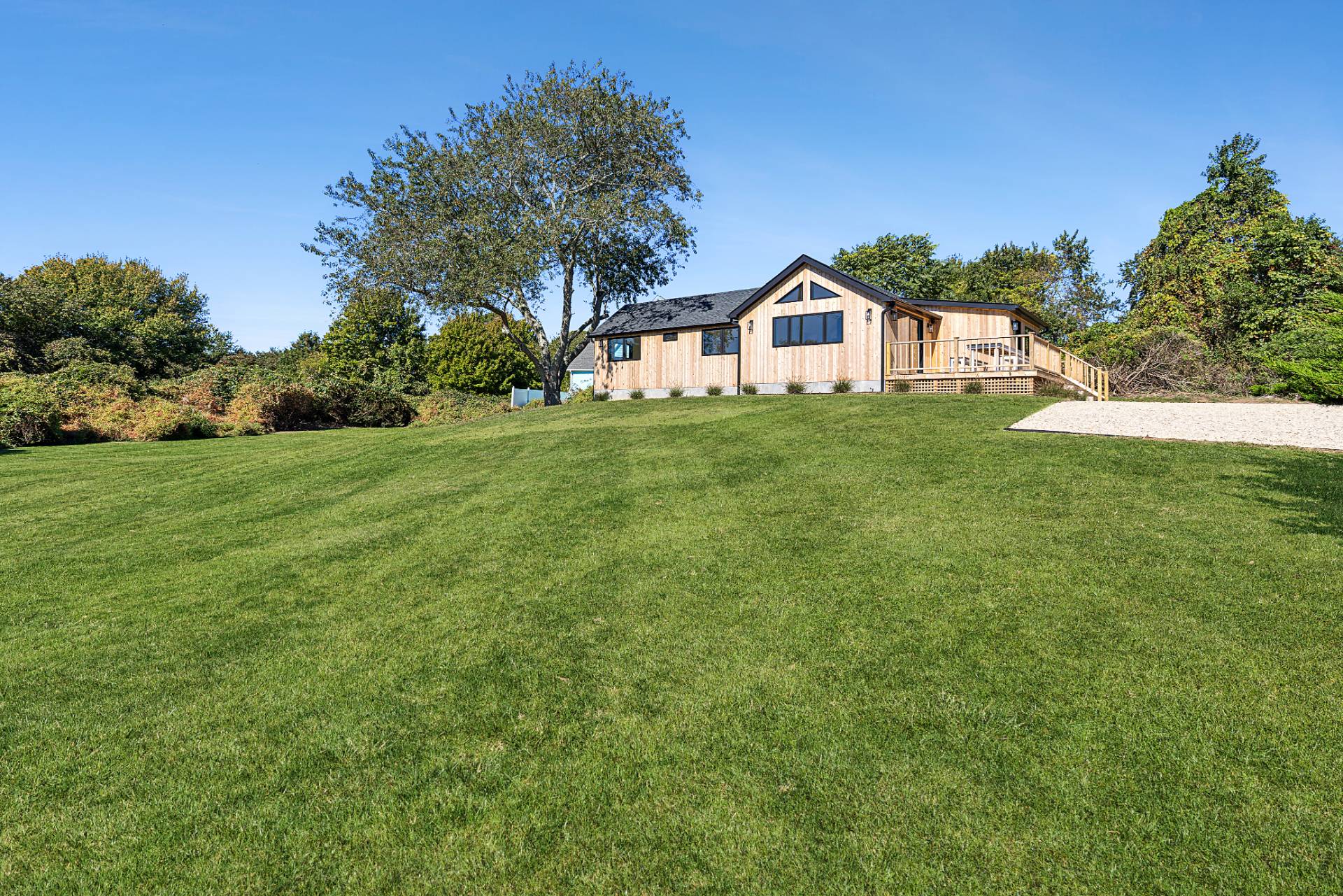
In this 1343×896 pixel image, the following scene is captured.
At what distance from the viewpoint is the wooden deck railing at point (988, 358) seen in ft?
69.9

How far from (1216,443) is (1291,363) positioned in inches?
207

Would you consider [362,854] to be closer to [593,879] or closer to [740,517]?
[593,879]

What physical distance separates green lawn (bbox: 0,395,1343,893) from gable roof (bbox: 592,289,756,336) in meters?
18.8

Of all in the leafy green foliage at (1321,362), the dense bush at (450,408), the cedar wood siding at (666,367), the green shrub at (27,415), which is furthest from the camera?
the dense bush at (450,408)

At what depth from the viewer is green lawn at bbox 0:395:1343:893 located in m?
3.02

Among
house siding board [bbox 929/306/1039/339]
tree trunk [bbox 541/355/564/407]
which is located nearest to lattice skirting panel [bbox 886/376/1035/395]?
house siding board [bbox 929/306/1039/339]

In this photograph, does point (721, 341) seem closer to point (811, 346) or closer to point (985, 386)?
point (811, 346)

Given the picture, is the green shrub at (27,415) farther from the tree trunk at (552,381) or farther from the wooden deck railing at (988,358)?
the wooden deck railing at (988,358)

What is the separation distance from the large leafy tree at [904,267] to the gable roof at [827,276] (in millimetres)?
18729

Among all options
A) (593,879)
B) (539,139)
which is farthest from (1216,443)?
(539,139)

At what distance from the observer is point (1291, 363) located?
Answer: 248 inches

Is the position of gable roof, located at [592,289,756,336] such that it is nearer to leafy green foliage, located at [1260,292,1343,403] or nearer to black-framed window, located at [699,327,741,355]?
black-framed window, located at [699,327,741,355]

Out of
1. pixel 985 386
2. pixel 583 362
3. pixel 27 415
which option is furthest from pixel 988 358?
pixel 583 362

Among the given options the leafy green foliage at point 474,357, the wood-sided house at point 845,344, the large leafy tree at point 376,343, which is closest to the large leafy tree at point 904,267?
the wood-sided house at point 845,344
